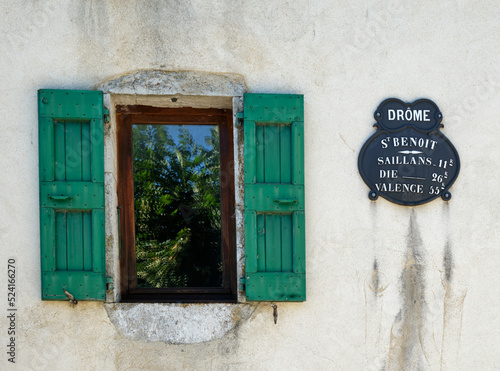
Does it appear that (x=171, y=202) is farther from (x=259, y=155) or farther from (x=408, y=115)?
(x=408, y=115)

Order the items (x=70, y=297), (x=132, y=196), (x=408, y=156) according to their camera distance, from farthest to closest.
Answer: (x=132, y=196) → (x=408, y=156) → (x=70, y=297)

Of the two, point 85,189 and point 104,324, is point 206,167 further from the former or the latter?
point 104,324

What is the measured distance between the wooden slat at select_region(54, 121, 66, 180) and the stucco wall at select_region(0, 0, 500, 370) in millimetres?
175

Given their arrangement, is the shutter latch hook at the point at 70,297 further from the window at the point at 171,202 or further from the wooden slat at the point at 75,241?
the wooden slat at the point at 75,241

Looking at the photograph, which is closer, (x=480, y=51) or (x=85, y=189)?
(x=85, y=189)

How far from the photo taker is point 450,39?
10.4 feet

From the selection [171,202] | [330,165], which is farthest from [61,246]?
[330,165]

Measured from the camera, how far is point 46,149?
2.92m

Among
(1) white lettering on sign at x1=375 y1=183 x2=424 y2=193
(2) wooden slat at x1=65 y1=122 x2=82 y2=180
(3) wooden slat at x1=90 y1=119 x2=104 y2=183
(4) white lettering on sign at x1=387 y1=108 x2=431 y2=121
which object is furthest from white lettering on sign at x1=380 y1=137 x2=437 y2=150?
(2) wooden slat at x1=65 y1=122 x2=82 y2=180

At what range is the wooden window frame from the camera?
3.23 m

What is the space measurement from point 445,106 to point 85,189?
→ 239cm

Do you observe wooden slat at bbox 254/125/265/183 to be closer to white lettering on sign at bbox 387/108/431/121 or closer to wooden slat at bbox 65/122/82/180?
white lettering on sign at bbox 387/108/431/121

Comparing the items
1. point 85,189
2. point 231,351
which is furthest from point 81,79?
point 231,351

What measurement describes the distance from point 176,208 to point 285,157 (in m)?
0.85
